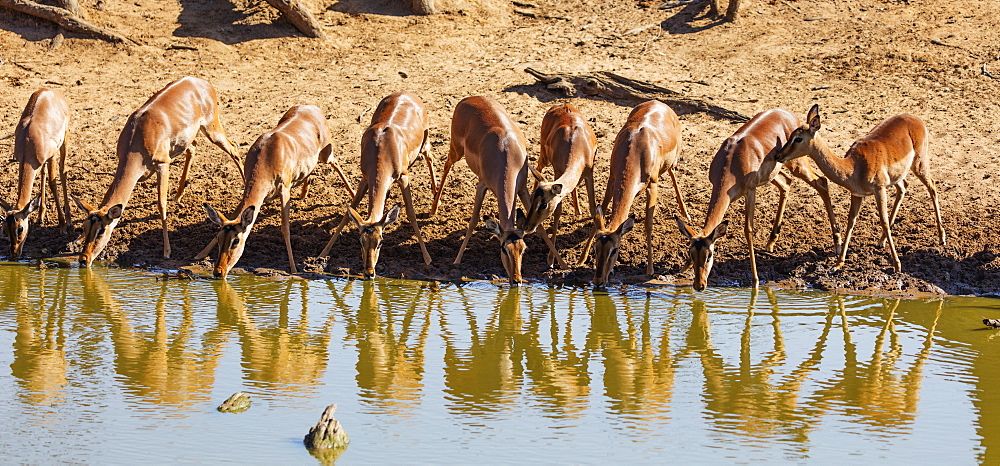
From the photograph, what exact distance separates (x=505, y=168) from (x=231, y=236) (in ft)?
9.94

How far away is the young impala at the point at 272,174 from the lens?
→ 39.6 feet

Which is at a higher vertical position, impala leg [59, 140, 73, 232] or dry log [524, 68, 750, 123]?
dry log [524, 68, 750, 123]

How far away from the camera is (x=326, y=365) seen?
8.84 metres

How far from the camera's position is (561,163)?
1307 cm

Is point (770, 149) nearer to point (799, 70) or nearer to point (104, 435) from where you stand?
point (799, 70)

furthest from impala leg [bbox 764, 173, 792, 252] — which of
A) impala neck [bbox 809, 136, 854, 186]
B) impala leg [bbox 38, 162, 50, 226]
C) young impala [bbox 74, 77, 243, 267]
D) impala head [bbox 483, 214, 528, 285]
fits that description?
impala leg [bbox 38, 162, 50, 226]

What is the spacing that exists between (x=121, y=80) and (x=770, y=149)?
1065cm

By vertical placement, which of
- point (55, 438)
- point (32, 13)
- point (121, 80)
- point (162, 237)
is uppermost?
point (32, 13)

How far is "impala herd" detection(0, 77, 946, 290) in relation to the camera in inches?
479

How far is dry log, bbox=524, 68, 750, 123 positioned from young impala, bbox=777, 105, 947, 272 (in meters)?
3.62

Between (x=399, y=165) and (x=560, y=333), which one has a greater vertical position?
(x=399, y=165)

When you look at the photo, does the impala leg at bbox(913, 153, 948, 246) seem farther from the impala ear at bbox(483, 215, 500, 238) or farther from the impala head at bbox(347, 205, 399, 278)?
the impala head at bbox(347, 205, 399, 278)

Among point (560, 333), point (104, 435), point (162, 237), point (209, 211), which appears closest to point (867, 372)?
point (560, 333)

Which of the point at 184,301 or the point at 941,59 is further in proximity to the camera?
the point at 941,59
